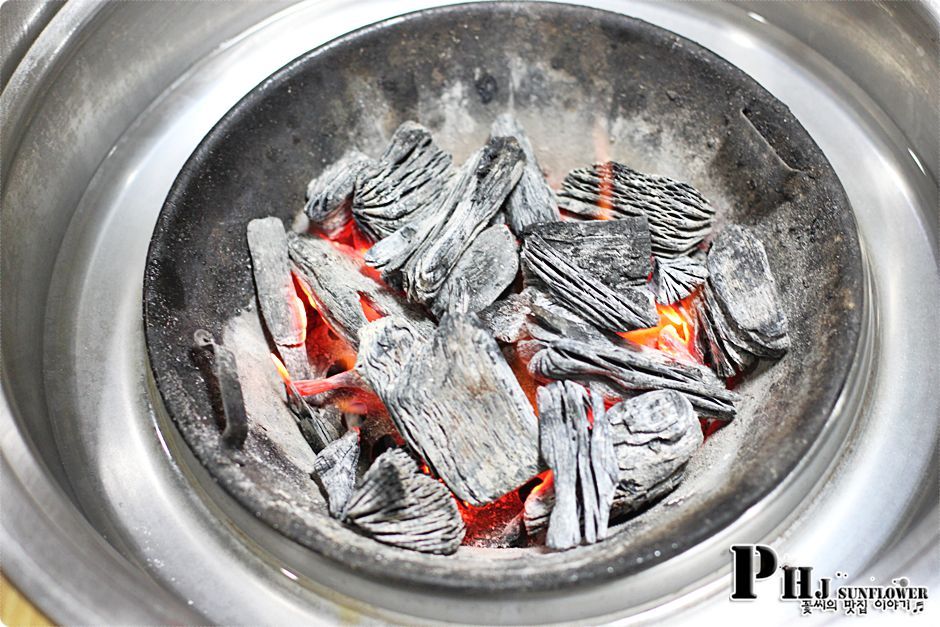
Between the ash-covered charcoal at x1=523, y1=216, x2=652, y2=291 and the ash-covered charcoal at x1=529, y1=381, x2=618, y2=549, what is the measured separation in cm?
26

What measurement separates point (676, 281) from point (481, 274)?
0.36 m

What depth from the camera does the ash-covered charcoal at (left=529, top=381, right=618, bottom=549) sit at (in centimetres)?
119

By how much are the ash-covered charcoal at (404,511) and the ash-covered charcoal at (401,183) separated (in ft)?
1.71

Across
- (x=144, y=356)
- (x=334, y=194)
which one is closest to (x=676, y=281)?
(x=334, y=194)

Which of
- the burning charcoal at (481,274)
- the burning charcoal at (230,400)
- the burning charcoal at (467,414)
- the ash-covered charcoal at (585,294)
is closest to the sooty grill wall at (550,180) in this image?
the burning charcoal at (230,400)

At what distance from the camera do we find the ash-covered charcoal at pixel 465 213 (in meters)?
1.45

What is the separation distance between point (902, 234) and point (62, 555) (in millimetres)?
1433

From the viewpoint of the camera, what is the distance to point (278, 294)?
1.52 m

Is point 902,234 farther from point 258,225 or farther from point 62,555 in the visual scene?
point 62,555

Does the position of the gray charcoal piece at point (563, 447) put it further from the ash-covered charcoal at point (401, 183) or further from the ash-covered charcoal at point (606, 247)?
the ash-covered charcoal at point (401, 183)

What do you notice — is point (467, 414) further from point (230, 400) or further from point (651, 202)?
point (651, 202)

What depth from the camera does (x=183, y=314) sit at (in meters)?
1.37

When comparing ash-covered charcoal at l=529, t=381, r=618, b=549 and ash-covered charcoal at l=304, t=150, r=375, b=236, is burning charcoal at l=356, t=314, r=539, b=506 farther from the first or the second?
ash-covered charcoal at l=304, t=150, r=375, b=236

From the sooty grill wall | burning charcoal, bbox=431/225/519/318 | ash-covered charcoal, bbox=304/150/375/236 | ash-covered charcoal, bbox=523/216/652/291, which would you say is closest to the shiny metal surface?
the sooty grill wall
